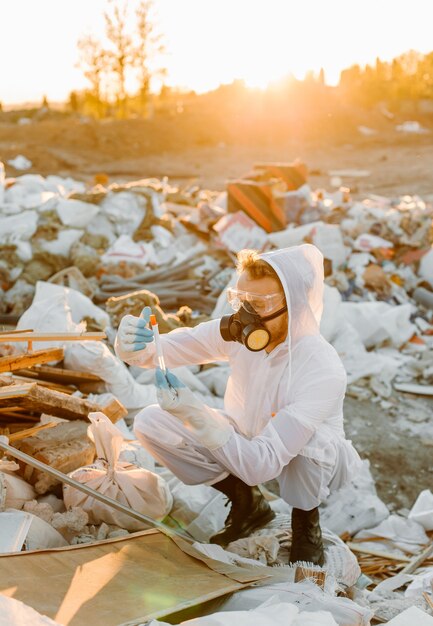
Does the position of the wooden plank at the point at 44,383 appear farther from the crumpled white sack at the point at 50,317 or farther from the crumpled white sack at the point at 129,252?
the crumpled white sack at the point at 129,252

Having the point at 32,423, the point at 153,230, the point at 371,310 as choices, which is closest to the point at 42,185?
the point at 153,230

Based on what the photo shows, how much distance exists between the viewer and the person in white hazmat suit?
8.21 feet

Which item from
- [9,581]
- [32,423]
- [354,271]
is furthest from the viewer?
[354,271]

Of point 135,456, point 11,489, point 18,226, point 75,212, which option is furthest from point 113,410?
point 75,212

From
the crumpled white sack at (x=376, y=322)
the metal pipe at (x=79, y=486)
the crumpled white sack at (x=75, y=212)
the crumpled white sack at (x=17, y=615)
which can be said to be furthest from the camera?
the crumpled white sack at (x=75, y=212)

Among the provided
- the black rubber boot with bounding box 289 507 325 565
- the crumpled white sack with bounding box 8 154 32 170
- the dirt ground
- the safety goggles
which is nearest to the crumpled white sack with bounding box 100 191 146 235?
the safety goggles

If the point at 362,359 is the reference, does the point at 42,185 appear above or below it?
above

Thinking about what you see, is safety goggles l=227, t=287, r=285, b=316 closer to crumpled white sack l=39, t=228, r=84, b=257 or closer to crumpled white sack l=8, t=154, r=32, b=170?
crumpled white sack l=39, t=228, r=84, b=257

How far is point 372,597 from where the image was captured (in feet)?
8.50

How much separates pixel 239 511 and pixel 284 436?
61cm

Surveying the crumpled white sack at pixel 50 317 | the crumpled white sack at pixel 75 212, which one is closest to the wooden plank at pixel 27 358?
the crumpled white sack at pixel 50 317

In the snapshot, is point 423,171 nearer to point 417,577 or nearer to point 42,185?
point 42,185

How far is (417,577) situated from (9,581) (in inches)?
62.6

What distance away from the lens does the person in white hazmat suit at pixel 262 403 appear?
2.50 m
